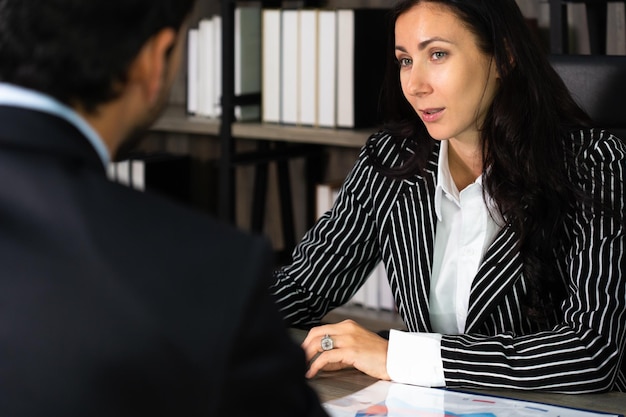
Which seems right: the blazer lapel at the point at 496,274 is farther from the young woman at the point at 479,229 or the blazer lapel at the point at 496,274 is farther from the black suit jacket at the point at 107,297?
the black suit jacket at the point at 107,297

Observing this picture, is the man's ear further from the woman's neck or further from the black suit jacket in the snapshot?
the woman's neck

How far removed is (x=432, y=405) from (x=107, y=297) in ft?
2.57

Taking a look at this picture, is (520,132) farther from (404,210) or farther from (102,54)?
(102,54)

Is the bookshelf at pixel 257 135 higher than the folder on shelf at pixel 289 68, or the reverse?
the folder on shelf at pixel 289 68

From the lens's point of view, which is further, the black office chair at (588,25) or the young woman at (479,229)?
the black office chair at (588,25)

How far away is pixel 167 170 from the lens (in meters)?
3.46

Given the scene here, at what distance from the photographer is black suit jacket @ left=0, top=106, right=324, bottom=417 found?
2.01ft

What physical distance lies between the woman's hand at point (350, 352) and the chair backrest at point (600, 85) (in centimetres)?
64

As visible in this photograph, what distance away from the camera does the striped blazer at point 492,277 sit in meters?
1.47

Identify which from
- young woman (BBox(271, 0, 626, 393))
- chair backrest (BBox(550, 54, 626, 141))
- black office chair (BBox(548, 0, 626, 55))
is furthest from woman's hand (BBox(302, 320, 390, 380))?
black office chair (BBox(548, 0, 626, 55))

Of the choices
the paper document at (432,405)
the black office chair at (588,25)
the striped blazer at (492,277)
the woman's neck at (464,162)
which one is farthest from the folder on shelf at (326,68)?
the paper document at (432,405)

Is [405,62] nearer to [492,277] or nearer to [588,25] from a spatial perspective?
[492,277]

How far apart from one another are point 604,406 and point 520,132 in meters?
0.52

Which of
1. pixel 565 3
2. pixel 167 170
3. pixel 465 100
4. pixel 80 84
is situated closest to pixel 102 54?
pixel 80 84
